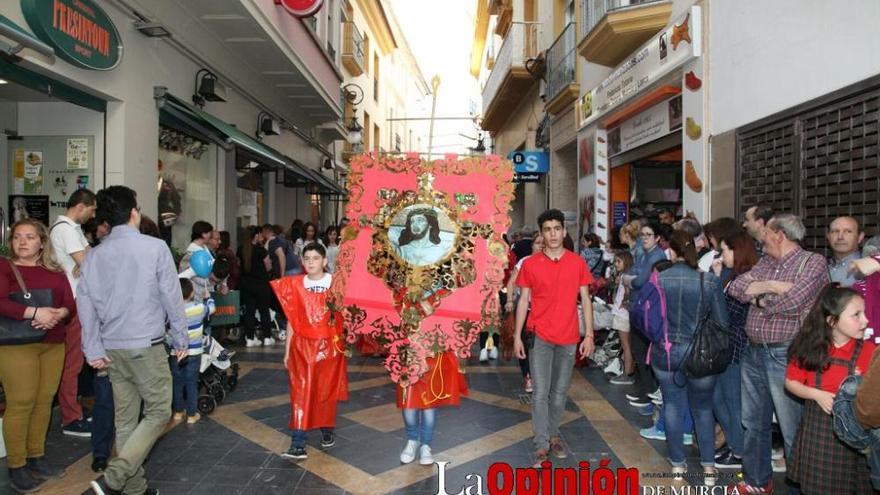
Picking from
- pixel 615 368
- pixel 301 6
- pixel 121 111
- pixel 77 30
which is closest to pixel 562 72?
pixel 301 6

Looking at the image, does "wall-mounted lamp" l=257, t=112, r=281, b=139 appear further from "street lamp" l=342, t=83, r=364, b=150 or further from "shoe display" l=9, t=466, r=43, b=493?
"shoe display" l=9, t=466, r=43, b=493

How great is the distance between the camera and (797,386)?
347 cm

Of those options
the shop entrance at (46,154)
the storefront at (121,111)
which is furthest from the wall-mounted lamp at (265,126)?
the shop entrance at (46,154)

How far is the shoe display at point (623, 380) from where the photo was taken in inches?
289

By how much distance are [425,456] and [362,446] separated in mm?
673

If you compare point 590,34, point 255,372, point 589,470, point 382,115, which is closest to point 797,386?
point 589,470

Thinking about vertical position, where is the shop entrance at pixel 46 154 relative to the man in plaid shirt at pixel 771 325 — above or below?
above

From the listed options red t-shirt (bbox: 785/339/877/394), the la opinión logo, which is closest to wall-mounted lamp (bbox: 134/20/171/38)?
the la opinión logo

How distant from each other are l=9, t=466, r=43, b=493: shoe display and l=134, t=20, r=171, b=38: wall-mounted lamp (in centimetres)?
544

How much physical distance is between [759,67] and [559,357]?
168 inches

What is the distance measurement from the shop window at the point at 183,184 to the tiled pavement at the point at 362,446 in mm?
3611

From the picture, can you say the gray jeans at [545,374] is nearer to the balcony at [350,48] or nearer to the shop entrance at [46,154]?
the shop entrance at [46,154]

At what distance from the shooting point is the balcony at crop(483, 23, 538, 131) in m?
18.0

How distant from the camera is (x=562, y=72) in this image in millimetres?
14898
